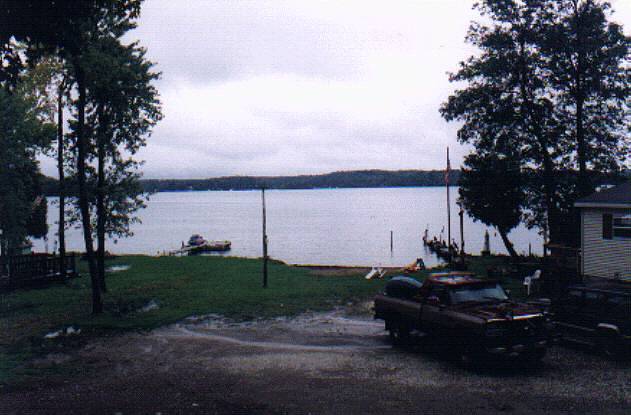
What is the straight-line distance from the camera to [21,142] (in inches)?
1067

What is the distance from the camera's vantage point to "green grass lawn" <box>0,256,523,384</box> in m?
16.2

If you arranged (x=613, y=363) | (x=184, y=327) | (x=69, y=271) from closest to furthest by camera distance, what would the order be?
(x=613, y=363), (x=184, y=327), (x=69, y=271)

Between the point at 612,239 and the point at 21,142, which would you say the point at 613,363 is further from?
the point at 21,142

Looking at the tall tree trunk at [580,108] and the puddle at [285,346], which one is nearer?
the puddle at [285,346]

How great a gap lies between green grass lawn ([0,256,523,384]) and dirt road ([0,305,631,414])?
1.65 metres

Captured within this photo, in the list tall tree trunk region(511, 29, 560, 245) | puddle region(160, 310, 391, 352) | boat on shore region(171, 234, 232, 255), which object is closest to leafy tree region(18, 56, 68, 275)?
puddle region(160, 310, 391, 352)

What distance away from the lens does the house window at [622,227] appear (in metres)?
23.0

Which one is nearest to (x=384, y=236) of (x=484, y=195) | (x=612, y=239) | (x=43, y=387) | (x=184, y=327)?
(x=484, y=195)

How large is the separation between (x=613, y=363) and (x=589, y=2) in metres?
24.8

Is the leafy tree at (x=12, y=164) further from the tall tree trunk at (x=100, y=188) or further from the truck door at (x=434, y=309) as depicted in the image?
the truck door at (x=434, y=309)

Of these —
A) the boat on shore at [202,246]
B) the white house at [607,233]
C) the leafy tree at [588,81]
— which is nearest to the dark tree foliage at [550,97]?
the leafy tree at [588,81]

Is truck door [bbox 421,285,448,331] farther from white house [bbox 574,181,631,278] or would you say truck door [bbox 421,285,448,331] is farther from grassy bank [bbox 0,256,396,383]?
white house [bbox 574,181,631,278]

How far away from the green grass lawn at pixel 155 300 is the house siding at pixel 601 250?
12.9 feet

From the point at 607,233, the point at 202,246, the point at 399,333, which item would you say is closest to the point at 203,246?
the point at 202,246
